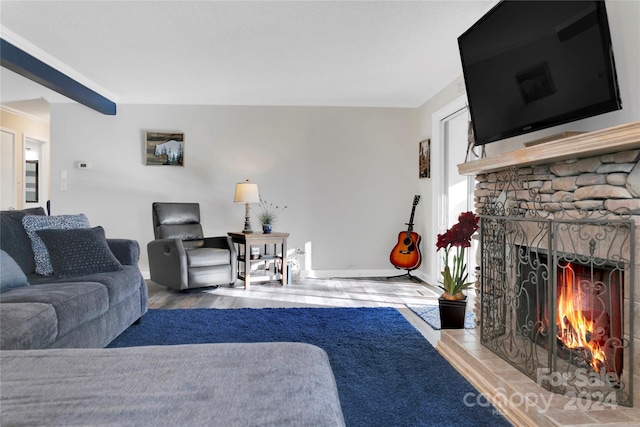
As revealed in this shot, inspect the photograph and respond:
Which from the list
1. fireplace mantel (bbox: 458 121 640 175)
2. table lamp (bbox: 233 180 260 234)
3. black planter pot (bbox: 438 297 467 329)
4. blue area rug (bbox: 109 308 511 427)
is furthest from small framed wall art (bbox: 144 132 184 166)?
fireplace mantel (bbox: 458 121 640 175)

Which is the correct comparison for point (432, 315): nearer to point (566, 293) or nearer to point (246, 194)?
point (566, 293)

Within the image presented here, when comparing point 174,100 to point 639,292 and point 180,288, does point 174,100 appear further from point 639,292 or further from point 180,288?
point 639,292

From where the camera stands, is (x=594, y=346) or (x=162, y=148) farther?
(x=162, y=148)

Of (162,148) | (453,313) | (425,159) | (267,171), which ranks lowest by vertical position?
(453,313)

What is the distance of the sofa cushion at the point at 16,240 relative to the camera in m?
2.66

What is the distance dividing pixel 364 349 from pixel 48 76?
3710mm

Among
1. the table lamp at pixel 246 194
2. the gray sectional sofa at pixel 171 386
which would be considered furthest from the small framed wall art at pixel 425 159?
the gray sectional sofa at pixel 171 386

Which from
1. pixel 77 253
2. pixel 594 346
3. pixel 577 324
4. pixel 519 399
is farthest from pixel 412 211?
pixel 77 253

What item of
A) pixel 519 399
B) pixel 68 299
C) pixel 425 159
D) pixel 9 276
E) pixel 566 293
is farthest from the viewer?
pixel 425 159

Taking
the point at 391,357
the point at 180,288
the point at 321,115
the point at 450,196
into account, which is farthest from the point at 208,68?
the point at 391,357

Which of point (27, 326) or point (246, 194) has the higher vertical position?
point (246, 194)

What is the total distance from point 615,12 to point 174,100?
456 centimetres

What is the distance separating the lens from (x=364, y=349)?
2578 mm

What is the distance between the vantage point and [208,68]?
13.3 ft
